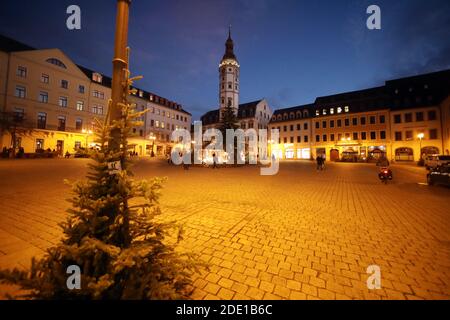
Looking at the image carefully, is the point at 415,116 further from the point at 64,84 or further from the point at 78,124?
the point at 64,84

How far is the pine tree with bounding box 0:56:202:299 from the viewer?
1609 millimetres

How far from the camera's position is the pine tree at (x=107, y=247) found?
5.28 ft

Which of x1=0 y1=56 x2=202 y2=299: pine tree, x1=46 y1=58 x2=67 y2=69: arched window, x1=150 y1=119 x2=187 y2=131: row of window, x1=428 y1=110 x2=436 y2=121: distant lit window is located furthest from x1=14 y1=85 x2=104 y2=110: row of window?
x1=428 y1=110 x2=436 y2=121: distant lit window

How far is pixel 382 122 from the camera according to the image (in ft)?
124

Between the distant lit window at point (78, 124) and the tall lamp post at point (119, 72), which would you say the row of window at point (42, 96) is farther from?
the tall lamp post at point (119, 72)

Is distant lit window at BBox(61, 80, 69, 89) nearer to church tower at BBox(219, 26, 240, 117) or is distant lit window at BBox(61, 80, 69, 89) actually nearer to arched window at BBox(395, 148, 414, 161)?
church tower at BBox(219, 26, 240, 117)

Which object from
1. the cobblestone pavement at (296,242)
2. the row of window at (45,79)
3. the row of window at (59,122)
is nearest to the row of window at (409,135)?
the cobblestone pavement at (296,242)

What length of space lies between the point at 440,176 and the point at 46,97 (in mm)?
48501

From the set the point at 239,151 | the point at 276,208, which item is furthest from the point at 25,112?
the point at 276,208

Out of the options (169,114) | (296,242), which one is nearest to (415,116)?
(296,242)

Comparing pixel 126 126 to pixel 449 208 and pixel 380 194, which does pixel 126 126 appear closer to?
pixel 449 208

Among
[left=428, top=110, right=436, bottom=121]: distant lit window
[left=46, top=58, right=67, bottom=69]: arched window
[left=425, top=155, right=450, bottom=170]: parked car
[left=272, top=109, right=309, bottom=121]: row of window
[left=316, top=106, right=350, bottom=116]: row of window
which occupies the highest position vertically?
[left=46, top=58, right=67, bottom=69]: arched window

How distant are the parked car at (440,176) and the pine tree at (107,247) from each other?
14049 millimetres

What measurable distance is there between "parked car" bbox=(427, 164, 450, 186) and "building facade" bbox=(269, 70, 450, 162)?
73.2 feet
